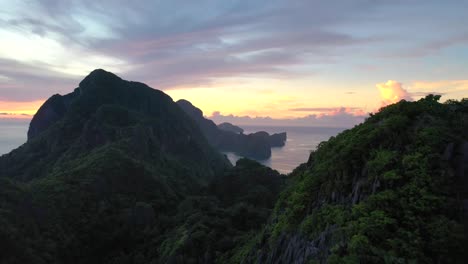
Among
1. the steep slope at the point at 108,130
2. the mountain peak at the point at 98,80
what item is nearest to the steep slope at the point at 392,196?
the steep slope at the point at 108,130

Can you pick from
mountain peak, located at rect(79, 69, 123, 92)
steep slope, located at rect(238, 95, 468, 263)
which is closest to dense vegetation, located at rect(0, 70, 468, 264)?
steep slope, located at rect(238, 95, 468, 263)

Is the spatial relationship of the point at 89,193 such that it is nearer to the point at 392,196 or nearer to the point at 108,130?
the point at 108,130

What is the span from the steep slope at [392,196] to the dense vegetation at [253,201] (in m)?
0.04

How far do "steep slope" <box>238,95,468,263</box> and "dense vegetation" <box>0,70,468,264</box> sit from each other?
0.12ft

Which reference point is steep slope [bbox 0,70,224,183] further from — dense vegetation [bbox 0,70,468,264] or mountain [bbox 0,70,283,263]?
dense vegetation [bbox 0,70,468,264]

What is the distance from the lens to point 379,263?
9.46 metres

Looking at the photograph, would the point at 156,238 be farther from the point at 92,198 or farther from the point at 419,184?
the point at 419,184

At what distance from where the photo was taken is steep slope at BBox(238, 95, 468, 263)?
957 cm

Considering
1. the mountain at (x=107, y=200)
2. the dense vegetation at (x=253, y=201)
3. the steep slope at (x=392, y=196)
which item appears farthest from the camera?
the mountain at (x=107, y=200)

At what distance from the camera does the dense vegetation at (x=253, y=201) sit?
33.3 feet

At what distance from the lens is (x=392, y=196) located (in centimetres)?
1062

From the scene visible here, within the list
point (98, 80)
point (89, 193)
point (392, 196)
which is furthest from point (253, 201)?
point (98, 80)

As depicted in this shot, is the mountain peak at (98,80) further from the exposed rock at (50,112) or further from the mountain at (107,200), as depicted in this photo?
the mountain at (107,200)

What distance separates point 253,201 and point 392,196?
161 ft
